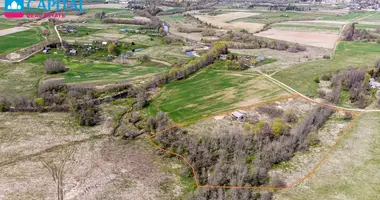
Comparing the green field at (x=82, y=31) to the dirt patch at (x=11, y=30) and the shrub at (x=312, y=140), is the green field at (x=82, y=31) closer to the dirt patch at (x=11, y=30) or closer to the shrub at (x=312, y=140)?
the dirt patch at (x=11, y=30)

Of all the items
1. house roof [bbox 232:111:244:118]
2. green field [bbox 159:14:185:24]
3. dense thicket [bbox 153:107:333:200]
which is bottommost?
dense thicket [bbox 153:107:333:200]

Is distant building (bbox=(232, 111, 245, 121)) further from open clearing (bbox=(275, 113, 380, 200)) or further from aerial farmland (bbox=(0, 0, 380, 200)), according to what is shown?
open clearing (bbox=(275, 113, 380, 200))

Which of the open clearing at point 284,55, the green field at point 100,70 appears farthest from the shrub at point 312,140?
the green field at point 100,70

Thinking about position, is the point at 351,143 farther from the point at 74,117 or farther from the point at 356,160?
the point at 74,117

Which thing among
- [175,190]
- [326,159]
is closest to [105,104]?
[175,190]

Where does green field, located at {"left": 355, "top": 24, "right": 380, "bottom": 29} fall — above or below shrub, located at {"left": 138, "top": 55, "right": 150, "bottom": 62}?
above

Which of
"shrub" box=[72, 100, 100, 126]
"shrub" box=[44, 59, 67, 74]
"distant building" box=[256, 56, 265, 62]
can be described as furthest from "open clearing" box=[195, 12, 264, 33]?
"shrub" box=[72, 100, 100, 126]

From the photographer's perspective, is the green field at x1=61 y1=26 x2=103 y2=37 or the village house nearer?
the village house
